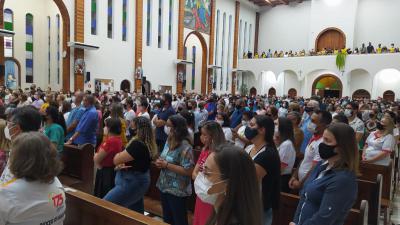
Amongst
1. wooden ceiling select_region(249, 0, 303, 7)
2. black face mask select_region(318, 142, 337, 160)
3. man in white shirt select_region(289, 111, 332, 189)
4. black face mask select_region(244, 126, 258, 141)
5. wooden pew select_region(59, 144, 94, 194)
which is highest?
wooden ceiling select_region(249, 0, 303, 7)

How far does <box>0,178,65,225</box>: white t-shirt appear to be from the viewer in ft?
5.58

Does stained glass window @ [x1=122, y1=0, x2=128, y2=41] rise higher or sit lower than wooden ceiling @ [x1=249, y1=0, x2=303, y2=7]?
lower

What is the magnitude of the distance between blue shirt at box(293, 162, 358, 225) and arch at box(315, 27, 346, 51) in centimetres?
2730

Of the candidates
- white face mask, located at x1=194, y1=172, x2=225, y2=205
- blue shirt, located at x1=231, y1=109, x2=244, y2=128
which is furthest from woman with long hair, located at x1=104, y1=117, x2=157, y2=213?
blue shirt, located at x1=231, y1=109, x2=244, y2=128

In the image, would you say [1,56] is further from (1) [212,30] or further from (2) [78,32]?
(1) [212,30]

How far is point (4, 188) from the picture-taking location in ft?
5.65

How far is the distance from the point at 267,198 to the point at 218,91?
24.7m

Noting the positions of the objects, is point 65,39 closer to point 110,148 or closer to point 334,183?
point 110,148

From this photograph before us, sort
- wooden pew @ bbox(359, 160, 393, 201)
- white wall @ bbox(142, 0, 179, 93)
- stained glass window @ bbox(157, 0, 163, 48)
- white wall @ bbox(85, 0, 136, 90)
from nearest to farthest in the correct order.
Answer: wooden pew @ bbox(359, 160, 393, 201), white wall @ bbox(85, 0, 136, 90), white wall @ bbox(142, 0, 179, 93), stained glass window @ bbox(157, 0, 163, 48)

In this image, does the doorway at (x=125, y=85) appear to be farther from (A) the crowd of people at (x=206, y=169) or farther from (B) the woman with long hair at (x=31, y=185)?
(B) the woman with long hair at (x=31, y=185)

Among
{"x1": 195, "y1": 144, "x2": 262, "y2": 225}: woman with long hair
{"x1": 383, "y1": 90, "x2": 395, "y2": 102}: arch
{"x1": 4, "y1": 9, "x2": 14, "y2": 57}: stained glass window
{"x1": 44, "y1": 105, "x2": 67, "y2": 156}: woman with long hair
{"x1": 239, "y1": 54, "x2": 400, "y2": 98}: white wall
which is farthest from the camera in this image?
{"x1": 383, "y1": 90, "x2": 395, "y2": 102}: arch

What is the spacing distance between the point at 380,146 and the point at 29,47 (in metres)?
19.9

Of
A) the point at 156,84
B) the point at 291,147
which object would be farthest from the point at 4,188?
the point at 156,84

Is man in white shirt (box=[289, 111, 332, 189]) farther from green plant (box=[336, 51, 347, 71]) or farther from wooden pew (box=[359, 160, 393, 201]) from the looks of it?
green plant (box=[336, 51, 347, 71])
